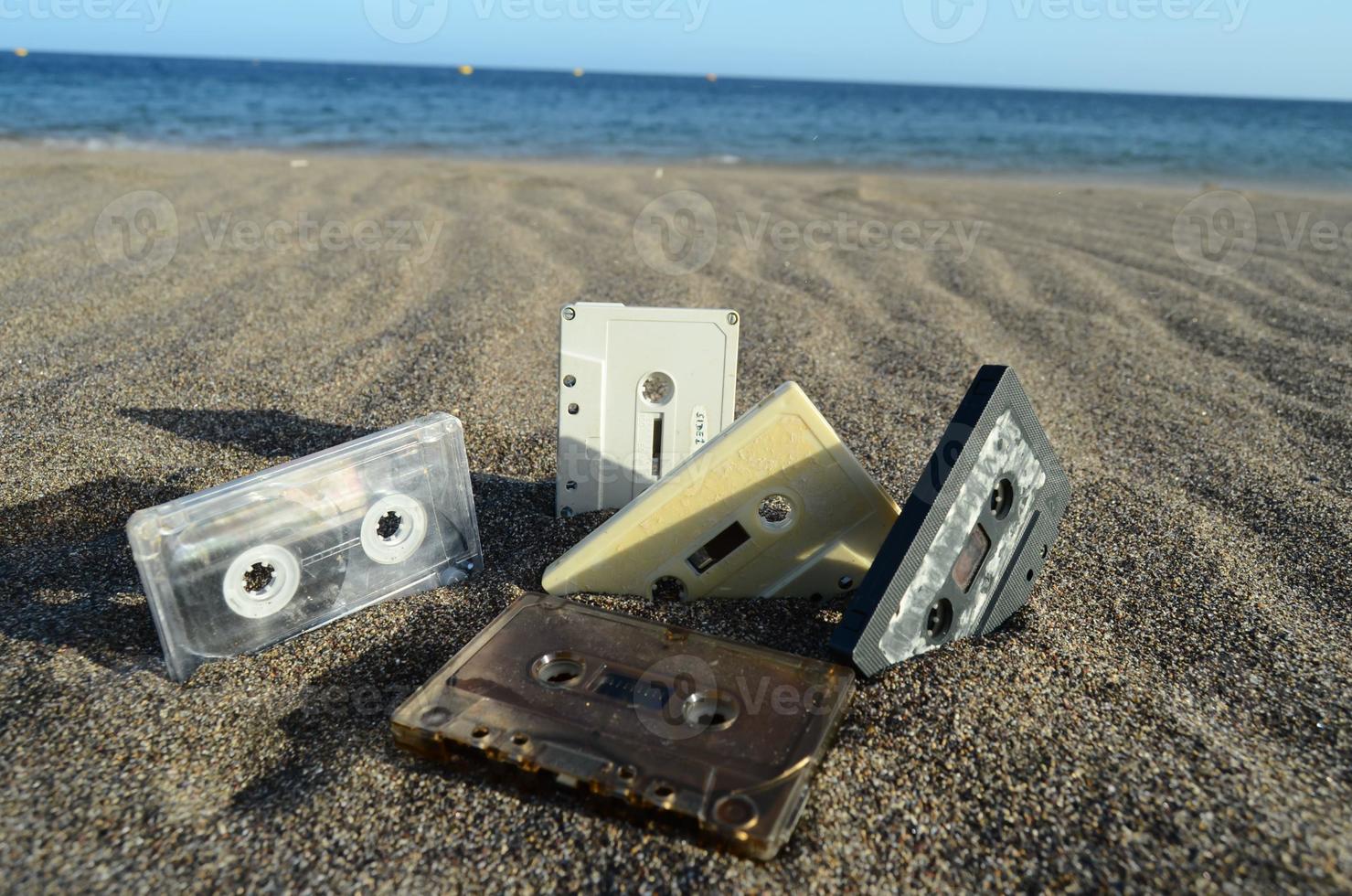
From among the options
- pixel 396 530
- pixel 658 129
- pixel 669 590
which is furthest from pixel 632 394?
pixel 658 129

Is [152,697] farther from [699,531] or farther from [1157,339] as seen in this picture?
[1157,339]

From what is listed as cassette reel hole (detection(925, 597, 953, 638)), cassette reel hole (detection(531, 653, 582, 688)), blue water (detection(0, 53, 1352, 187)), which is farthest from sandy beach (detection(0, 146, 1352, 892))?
blue water (detection(0, 53, 1352, 187))

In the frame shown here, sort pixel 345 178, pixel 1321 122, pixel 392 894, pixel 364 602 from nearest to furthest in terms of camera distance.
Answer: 1. pixel 392 894
2. pixel 364 602
3. pixel 345 178
4. pixel 1321 122

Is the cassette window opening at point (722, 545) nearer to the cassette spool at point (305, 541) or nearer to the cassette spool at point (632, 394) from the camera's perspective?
the cassette spool at point (632, 394)

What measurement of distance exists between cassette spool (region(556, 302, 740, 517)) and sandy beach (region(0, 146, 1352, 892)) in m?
0.18

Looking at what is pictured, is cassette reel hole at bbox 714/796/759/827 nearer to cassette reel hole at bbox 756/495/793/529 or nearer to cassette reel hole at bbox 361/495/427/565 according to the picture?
cassette reel hole at bbox 756/495/793/529

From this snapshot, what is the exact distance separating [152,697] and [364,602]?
574mm

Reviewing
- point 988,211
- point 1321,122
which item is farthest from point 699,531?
point 1321,122

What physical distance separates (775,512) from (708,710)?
3.52 ft

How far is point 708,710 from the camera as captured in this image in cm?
202

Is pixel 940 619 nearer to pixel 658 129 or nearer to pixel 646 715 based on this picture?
pixel 646 715

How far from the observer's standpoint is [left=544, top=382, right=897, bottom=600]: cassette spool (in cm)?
249

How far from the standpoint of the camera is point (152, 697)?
2.10 meters

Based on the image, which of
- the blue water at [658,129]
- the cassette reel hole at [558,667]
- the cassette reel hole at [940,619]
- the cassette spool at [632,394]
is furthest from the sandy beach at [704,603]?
the blue water at [658,129]
